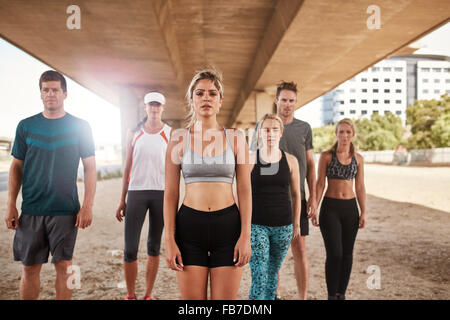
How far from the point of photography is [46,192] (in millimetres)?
3027

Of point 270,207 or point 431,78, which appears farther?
point 431,78

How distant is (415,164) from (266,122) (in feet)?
144

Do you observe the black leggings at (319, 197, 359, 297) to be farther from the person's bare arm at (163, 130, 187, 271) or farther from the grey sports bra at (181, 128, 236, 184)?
the person's bare arm at (163, 130, 187, 271)

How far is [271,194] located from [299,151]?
3.36ft

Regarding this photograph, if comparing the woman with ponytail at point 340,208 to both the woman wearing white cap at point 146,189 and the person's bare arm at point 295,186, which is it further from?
the woman wearing white cap at point 146,189

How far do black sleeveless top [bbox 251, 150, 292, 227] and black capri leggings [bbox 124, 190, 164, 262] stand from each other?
1.35 m

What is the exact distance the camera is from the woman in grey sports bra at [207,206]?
2275 millimetres

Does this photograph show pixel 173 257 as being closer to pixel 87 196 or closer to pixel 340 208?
pixel 87 196

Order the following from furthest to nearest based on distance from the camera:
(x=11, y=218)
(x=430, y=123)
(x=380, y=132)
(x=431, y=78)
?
(x=431, y=78)
(x=380, y=132)
(x=430, y=123)
(x=11, y=218)

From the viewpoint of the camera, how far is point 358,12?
6551mm

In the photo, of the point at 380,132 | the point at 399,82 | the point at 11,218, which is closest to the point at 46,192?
the point at 11,218

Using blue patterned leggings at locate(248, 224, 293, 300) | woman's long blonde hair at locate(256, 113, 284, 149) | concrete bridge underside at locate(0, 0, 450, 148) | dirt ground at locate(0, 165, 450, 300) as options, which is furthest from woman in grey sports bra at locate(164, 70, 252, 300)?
concrete bridge underside at locate(0, 0, 450, 148)
